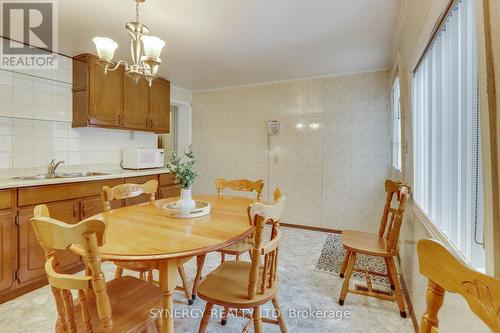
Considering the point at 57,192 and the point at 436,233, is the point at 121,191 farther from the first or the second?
the point at 436,233

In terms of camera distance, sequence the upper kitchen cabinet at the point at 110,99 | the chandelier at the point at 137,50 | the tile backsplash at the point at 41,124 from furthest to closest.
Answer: the upper kitchen cabinet at the point at 110,99
the tile backsplash at the point at 41,124
the chandelier at the point at 137,50

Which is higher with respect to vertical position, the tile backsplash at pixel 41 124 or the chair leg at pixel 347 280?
the tile backsplash at pixel 41 124

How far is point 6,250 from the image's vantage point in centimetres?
212

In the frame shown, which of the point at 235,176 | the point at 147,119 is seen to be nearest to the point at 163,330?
the point at 147,119

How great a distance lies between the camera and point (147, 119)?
3707 mm

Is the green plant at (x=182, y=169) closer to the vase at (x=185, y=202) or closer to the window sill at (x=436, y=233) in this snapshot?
the vase at (x=185, y=202)

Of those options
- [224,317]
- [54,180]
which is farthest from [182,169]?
[54,180]

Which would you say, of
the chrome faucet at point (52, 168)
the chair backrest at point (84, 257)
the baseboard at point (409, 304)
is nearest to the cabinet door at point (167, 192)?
the chrome faucet at point (52, 168)

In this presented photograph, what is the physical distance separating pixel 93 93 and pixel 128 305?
8.54 feet

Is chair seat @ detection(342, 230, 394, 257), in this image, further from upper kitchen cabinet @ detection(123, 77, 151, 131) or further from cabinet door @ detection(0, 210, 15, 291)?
upper kitchen cabinet @ detection(123, 77, 151, 131)

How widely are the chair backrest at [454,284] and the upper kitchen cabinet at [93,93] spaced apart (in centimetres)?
336

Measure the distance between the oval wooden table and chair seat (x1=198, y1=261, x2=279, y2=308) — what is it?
221 millimetres

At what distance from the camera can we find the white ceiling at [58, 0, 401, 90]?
2010 mm

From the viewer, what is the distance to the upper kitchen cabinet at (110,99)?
2961 millimetres
